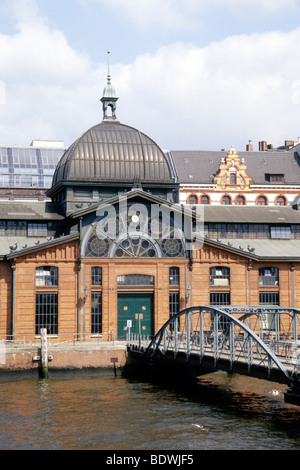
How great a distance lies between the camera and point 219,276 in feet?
201

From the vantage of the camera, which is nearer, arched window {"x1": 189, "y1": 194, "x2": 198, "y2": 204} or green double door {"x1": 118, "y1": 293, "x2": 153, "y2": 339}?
green double door {"x1": 118, "y1": 293, "x2": 153, "y2": 339}

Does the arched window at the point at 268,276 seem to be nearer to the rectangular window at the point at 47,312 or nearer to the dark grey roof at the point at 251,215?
the dark grey roof at the point at 251,215

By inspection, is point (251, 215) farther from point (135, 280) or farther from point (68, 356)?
point (68, 356)

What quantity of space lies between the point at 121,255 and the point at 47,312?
7.39 m

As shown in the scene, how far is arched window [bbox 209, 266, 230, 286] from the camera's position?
201ft

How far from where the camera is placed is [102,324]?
58.8m

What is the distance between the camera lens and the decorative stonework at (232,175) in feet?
322

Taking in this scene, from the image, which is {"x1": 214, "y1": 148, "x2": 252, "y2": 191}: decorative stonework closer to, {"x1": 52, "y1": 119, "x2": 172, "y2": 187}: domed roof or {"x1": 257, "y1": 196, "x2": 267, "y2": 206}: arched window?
{"x1": 257, "y1": 196, "x2": 267, "y2": 206}: arched window

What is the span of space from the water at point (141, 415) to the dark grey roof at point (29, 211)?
15762 millimetres

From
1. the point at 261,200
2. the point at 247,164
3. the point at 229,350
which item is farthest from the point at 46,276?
the point at 247,164

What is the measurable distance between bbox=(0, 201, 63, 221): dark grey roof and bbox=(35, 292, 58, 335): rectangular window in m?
7.89

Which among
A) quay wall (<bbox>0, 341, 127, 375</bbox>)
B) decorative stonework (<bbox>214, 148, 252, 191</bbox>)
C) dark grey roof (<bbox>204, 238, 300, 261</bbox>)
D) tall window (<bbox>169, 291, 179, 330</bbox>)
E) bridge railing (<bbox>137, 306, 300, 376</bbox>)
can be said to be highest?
decorative stonework (<bbox>214, 148, 252, 191</bbox>)

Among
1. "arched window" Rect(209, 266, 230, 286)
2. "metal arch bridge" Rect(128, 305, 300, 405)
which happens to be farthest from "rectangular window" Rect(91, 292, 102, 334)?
"arched window" Rect(209, 266, 230, 286)

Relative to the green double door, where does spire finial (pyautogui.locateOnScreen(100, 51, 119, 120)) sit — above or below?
above
